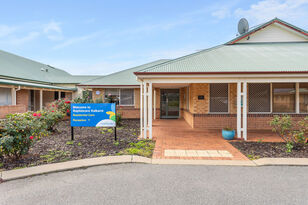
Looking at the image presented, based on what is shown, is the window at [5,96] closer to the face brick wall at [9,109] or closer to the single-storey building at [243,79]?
the face brick wall at [9,109]

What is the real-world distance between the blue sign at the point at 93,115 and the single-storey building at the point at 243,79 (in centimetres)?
142

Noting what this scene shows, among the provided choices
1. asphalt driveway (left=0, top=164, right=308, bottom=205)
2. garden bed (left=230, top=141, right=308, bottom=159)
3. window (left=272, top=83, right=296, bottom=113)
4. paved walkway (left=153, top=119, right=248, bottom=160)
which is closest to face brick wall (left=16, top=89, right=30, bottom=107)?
paved walkway (left=153, top=119, right=248, bottom=160)

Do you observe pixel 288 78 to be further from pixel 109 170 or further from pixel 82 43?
pixel 82 43

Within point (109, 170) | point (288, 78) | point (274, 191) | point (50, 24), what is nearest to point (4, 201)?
point (109, 170)

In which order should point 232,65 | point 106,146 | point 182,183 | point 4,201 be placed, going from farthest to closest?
point 232,65 < point 106,146 < point 182,183 < point 4,201

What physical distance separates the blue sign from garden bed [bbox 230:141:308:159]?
458 cm

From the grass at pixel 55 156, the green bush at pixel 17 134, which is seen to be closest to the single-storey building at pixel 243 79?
the grass at pixel 55 156

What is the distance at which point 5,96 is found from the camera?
12.5 meters

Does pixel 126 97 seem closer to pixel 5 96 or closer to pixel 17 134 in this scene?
pixel 5 96

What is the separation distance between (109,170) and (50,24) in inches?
629

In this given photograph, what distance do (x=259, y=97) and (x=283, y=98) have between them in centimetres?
114

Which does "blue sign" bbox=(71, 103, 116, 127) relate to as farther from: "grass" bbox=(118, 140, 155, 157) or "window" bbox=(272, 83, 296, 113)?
"window" bbox=(272, 83, 296, 113)

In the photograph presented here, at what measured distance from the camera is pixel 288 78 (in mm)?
7008

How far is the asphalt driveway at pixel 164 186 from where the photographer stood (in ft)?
10.3
